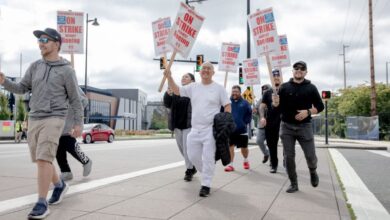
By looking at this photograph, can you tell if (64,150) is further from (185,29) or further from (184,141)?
(185,29)

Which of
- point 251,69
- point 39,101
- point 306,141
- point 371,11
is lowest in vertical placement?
point 306,141

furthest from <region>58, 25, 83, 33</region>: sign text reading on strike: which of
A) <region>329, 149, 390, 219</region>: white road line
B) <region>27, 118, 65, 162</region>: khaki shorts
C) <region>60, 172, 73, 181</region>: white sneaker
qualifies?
<region>329, 149, 390, 219</region>: white road line

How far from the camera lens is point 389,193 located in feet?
20.7

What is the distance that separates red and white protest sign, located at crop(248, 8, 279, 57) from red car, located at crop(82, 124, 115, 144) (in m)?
19.4

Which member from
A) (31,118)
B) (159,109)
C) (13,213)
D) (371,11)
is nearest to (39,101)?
(31,118)

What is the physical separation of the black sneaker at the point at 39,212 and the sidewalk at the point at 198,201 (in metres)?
0.10

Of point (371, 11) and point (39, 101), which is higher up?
point (371, 11)

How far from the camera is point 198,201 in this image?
5.21 m

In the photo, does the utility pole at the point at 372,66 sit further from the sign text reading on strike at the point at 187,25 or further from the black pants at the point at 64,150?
the black pants at the point at 64,150

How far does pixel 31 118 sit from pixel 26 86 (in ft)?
1.50

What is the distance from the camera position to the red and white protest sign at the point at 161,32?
9.59m

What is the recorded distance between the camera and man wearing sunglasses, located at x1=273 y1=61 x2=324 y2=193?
20.1 feet

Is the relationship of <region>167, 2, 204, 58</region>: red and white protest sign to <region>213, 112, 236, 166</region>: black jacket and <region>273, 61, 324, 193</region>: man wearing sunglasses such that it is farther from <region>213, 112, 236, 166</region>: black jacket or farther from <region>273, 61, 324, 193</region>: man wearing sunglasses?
<region>273, 61, 324, 193</region>: man wearing sunglasses

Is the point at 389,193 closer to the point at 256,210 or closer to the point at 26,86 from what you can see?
the point at 256,210
